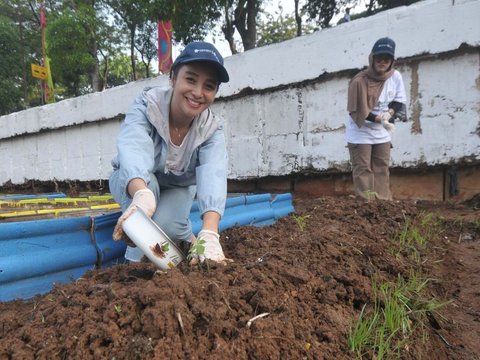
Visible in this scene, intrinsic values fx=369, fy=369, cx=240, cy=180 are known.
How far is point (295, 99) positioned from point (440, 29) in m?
1.62

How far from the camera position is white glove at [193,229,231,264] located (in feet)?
4.76

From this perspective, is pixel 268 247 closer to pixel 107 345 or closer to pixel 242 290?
pixel 242 290

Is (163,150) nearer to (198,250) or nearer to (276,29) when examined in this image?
(198,250)

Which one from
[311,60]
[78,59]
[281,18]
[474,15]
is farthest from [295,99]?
[281,18]

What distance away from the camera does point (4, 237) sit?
1501 mm

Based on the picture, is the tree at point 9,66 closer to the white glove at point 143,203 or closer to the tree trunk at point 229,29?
the tree trunk at point 229,29

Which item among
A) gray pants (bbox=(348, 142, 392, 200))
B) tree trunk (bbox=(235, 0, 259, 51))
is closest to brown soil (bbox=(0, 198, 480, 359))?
gray pants (bbox=(348, 142, 392, 200))

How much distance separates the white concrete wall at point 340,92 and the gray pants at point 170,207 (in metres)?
2.59

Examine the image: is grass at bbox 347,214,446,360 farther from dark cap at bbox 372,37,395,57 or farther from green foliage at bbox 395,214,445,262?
dark cap at bbox 372,37,395,57

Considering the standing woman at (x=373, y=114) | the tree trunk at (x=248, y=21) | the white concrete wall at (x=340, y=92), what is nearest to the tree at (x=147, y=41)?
the tree trunk at (x=248, y=21)

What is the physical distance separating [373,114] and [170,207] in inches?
83.9

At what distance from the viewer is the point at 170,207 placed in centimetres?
202

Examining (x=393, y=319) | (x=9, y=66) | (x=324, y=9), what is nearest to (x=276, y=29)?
(x=324, y=9)

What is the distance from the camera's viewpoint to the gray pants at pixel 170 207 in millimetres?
1953
